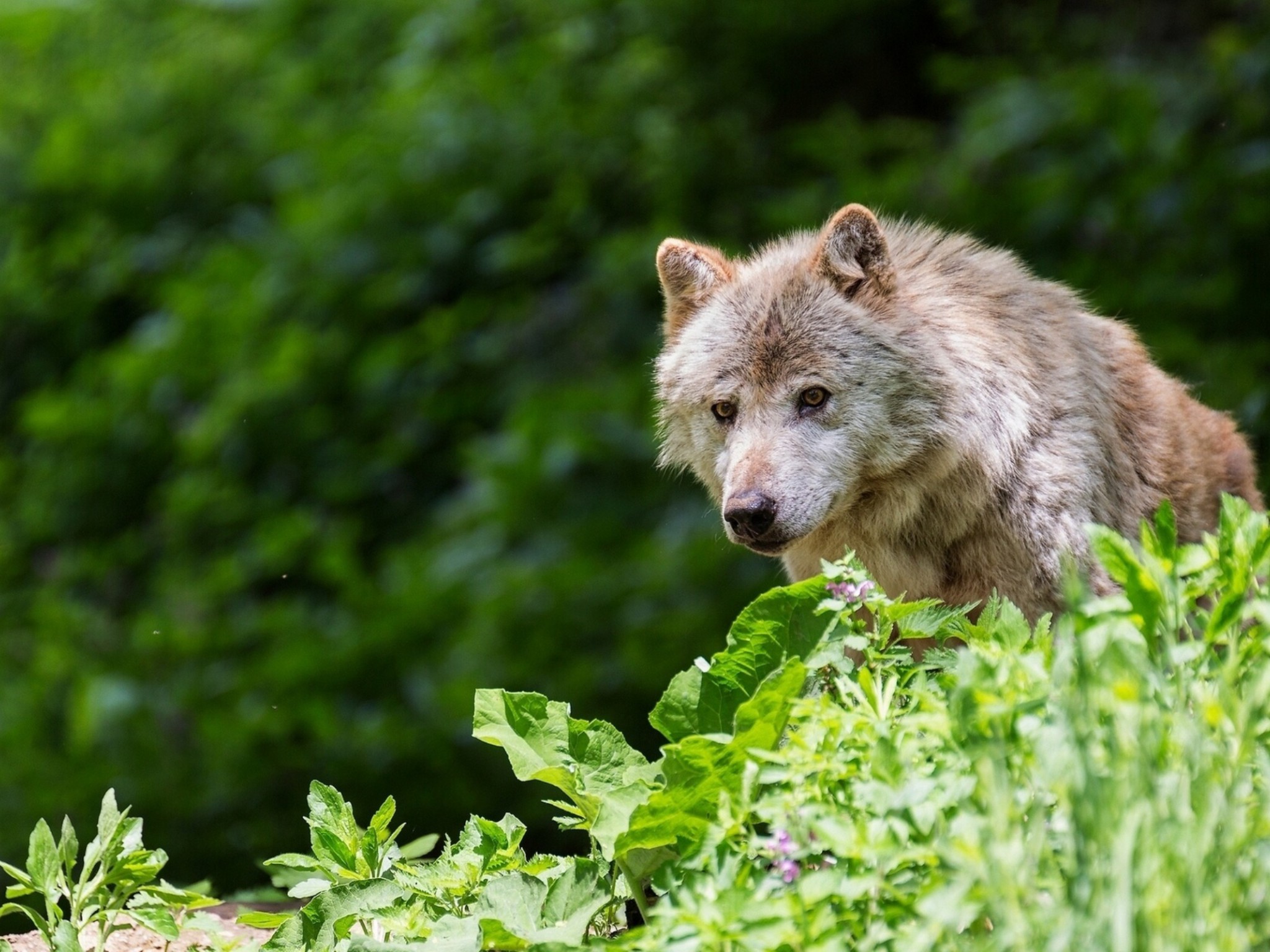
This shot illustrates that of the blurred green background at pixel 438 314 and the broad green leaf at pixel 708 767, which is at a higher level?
the broad green leaf at pixel 708 767

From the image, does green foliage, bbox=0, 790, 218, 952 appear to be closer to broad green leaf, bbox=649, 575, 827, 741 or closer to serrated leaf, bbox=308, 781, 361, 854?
serrated leaf, bbox=308, 781, 361, 854

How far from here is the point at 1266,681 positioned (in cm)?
207

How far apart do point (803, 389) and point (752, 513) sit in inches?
17.6

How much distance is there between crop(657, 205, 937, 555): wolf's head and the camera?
12.7ft


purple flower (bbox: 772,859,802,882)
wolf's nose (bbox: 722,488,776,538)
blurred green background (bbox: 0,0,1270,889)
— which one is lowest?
blurred green background (bbox: 0,0,1270,889)

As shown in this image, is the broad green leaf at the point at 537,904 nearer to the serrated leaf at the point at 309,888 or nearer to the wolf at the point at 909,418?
the serrated leaf at the point at 309,888

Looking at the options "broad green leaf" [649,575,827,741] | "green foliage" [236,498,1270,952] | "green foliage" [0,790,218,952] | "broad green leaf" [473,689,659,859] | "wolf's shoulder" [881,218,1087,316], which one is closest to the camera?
"green foliage" [236,498,1270,952]

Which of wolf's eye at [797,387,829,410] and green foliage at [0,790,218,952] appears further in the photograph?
wolf's eye at [797,387,829,410]

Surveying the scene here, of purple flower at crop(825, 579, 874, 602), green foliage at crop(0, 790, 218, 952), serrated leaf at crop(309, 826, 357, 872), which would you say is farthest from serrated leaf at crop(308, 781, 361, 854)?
purple flower at crop(825, 579, 874, 602)

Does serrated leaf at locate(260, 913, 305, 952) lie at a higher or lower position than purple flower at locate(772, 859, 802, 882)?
lower

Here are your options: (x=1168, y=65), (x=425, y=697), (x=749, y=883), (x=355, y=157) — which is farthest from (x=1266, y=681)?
(x=355, y=157)

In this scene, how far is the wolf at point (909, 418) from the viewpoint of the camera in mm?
3918

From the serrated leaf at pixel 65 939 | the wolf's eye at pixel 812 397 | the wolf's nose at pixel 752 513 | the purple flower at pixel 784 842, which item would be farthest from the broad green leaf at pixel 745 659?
the serrated leaf at pixel 65 939

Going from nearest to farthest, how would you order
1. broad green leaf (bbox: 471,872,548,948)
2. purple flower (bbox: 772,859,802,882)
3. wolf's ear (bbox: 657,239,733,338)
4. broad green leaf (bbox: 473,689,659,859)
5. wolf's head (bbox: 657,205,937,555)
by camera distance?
purple flower (bbox: 772,859,802,882) < broad green leaf (bbox: 471,872,548,948) < broad green leaf (bbox: 473,689,659,859) < wolf's head (bbox: 657,205,937,555) < wolf's ear (bbox: 657,239,733,338)
